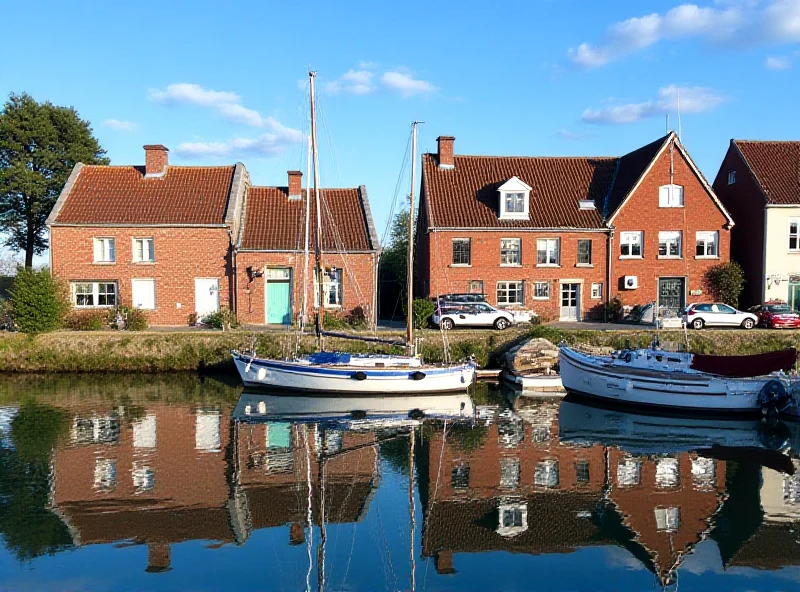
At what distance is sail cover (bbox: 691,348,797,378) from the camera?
22875 millimetres

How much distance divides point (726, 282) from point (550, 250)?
9104mm

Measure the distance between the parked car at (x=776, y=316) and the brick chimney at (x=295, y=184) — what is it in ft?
78.0

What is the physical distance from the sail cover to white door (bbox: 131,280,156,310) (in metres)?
24.5

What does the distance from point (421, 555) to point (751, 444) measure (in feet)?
39.3

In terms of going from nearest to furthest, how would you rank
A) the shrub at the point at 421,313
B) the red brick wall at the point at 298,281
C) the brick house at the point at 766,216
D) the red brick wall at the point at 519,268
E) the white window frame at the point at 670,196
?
the shrub at the point at 421,313
the red brick wall at the point at 298,281
the brick house at the point at 766,216
the red brick wall at the point at 519,268
the white window frame at the point at 670,196

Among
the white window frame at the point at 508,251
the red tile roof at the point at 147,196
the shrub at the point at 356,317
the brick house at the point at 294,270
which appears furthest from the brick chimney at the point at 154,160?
the white window frame at the point at 508,251

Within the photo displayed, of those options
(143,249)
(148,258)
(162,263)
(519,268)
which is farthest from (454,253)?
(143,249)

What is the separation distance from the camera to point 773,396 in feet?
73.0

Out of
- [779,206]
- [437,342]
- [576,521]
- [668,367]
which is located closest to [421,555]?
[576,521]

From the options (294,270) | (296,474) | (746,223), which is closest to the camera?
(296,474)

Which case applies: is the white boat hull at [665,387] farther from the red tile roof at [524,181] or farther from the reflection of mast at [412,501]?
the red tile roof at [524,181]

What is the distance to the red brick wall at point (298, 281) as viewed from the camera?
3456cm

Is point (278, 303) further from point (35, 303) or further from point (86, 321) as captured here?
point (35, 303)

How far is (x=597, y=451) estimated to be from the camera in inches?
714
